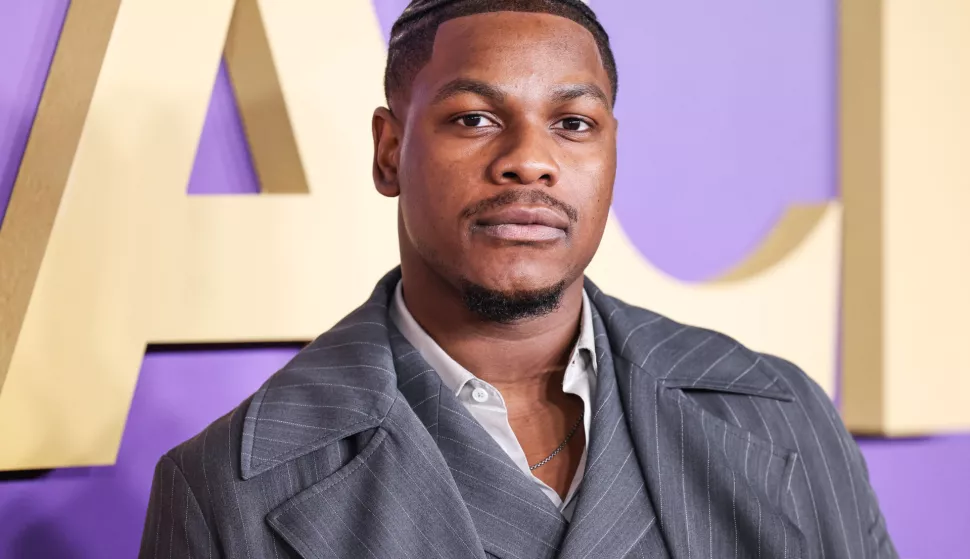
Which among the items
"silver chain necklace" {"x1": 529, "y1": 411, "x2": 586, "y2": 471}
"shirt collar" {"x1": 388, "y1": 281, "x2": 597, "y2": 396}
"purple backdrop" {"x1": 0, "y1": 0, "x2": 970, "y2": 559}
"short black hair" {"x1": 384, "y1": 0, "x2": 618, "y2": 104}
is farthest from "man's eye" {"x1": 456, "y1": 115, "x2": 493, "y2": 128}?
"purple backdrop" {"x1": 0, "y1": 0, "x2": 970, "y2": 559}

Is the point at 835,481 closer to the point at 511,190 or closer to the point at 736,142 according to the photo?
the point at 511,190

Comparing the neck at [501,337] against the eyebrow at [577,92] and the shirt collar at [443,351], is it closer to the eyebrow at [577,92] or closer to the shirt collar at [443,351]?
the shirt collar at [443,351]

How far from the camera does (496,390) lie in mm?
1224

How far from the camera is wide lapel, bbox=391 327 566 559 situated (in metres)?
1.13

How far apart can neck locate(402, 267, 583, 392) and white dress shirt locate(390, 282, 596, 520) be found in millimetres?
15

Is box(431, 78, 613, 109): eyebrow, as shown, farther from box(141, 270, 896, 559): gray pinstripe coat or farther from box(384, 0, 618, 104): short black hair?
box(141, 270, 896, 559): gray pinstripe coat

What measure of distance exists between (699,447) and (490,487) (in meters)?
0.25

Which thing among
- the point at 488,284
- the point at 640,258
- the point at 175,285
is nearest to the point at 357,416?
the point at 488,284

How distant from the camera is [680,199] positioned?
215 cm

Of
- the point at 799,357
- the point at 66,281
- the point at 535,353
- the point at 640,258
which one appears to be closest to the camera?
the point at 535,353

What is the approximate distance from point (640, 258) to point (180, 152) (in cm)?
82

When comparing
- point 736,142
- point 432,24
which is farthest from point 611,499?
point 736,142

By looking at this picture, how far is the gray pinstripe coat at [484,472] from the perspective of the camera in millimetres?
1102

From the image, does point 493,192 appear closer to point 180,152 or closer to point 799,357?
point 180,152
